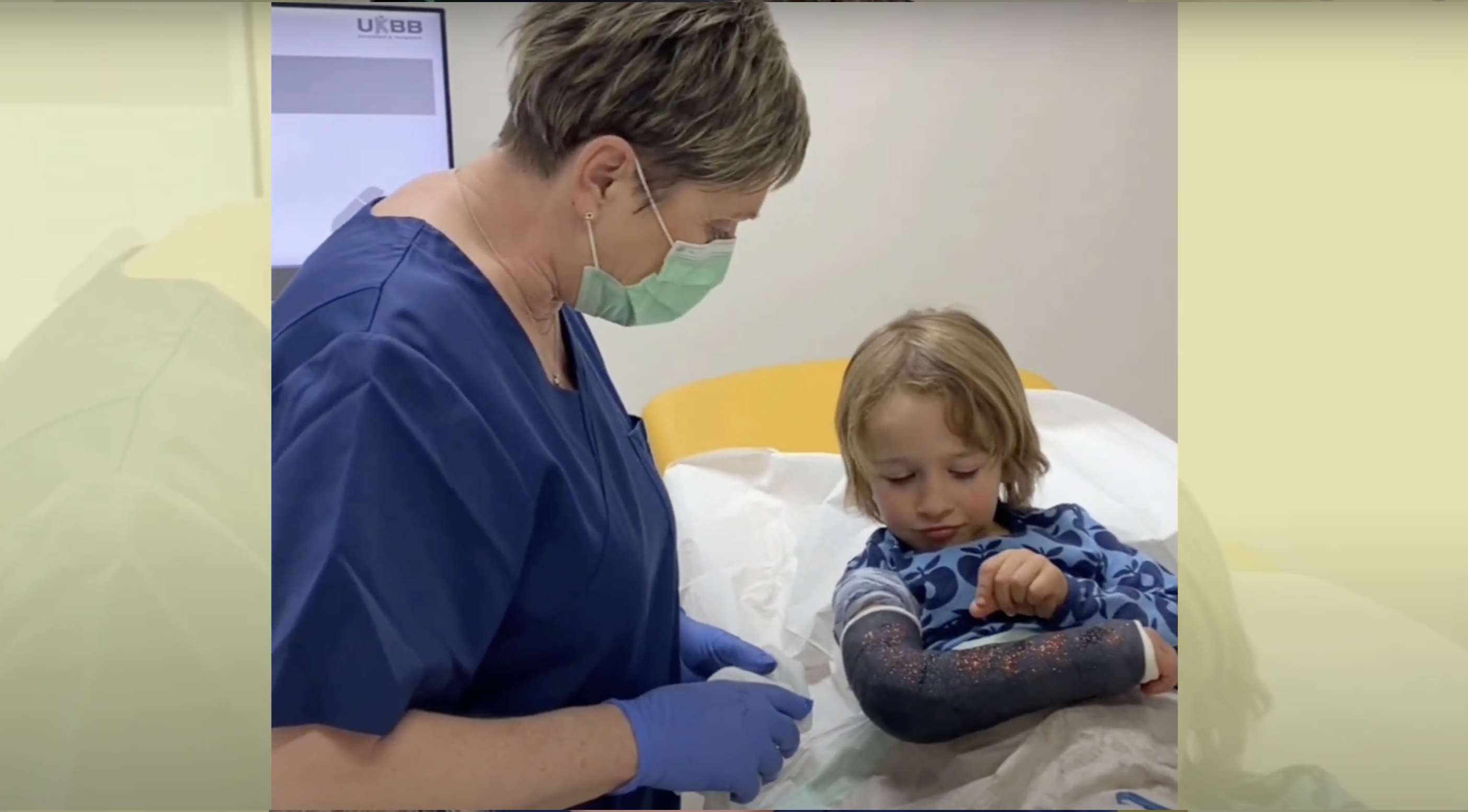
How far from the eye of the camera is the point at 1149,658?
40.8 inches

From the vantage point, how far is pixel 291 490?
862mm

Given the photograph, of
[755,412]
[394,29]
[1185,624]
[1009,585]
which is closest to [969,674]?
[1009,585]

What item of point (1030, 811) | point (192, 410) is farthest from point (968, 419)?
point (192, 410)

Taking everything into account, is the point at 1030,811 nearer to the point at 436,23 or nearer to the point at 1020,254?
the point at 1020,254

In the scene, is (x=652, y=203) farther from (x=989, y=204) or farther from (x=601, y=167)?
(x=989, y=204)

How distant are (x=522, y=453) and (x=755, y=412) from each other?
377 millimetres

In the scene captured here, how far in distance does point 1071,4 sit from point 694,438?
572 millimetres

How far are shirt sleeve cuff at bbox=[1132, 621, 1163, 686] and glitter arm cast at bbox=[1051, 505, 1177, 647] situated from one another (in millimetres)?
22

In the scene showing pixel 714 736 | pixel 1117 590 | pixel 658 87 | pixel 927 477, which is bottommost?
pixel 714 736

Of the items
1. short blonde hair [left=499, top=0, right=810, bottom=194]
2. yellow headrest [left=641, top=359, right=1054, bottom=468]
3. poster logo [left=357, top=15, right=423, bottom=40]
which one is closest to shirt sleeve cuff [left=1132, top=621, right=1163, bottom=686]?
yellow headrest [left=641, top=359, right=1054, bottom=468]

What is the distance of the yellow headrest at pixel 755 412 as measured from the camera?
43.8 inches

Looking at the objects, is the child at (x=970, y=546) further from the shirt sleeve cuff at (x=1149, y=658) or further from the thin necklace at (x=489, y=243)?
the thin necklace at (x=489, y=243)

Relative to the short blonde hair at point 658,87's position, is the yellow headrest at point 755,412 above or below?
below

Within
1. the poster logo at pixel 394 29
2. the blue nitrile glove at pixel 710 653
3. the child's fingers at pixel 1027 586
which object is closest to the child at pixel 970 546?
the child's fingers at pixel 1027 586
